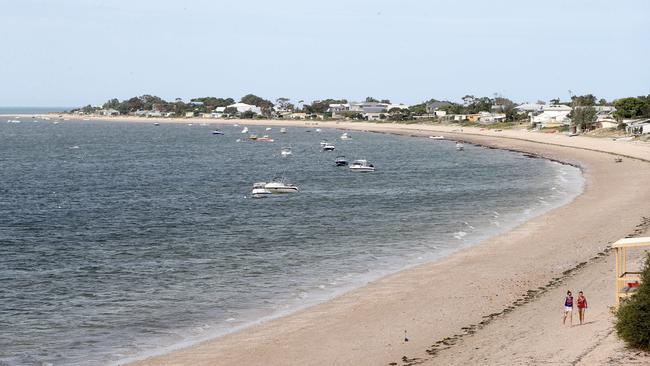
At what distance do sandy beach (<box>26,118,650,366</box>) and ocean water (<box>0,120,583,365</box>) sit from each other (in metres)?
1.87

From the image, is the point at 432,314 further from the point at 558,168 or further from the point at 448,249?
the point at 558,168

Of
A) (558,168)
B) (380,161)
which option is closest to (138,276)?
(558,168)

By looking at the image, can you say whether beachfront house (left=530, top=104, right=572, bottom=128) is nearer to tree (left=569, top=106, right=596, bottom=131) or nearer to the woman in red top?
tree (left=569, top=106, right=596, bottom=131)

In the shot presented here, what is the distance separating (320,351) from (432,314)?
6.08 meters

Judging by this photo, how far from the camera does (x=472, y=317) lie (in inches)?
1244

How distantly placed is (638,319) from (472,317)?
28.8ft

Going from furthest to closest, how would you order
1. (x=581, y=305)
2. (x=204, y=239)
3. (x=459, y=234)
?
(x=459, y=234), (x=204, y=239), (x=581, y=305)

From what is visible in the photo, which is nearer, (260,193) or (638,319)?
(638,319)

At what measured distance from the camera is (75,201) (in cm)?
7319

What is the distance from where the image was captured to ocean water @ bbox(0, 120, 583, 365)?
1266 inches

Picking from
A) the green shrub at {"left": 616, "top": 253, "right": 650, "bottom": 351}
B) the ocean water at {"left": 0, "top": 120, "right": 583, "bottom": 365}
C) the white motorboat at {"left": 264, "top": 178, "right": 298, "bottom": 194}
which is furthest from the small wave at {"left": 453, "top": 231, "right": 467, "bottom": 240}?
the white motorboat at {"left": 264, "top": 178, "right": 298, "bottom": 194}

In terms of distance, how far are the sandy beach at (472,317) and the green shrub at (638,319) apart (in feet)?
1.74

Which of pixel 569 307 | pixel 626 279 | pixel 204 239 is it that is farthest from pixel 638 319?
pixel 204 239

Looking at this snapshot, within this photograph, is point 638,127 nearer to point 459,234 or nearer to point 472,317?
point 459,234
